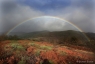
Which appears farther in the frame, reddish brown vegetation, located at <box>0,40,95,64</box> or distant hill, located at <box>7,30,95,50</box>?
distant hill, located at <box>7,30,95,50</box>

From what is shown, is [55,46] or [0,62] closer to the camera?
[0,62]

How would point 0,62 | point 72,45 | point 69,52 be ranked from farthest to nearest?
point 72,45, point 69,52, point 0,62

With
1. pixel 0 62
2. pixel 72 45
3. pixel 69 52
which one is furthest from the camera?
pixel 72 45

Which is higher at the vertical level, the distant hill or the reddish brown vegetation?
the distant hill

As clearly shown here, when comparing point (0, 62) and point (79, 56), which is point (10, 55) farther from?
point (79, 56)

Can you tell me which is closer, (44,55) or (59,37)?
(44,55)

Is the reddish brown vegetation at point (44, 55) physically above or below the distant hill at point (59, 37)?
below

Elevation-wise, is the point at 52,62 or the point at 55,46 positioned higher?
the point at 55,46

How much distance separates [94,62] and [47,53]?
4.11 metres

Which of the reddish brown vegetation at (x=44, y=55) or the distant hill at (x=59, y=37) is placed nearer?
the reddish brown vegetation at (x=44, y=55)

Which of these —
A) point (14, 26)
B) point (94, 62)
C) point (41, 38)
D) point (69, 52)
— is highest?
point (14, 26)

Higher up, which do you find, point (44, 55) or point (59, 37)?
point (59, 37)

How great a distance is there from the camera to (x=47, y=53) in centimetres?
1274

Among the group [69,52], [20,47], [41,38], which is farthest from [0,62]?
[69,52]
